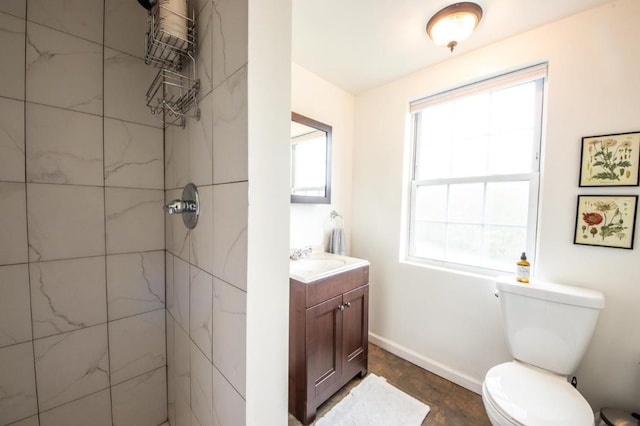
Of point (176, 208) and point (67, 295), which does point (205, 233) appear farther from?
point (67, 295)

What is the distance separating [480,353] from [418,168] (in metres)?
1.39

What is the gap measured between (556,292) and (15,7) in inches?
101

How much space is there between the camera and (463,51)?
5.31 ft

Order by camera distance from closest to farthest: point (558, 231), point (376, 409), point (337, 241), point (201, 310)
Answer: point (201, 310) → point (558, 231) → point (376, 409) → point (337, 241)

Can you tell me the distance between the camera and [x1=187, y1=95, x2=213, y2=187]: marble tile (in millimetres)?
766

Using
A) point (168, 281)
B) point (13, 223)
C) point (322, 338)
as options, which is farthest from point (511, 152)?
point (13, 223)

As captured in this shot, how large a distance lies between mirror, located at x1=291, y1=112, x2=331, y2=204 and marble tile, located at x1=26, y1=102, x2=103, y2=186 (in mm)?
1094

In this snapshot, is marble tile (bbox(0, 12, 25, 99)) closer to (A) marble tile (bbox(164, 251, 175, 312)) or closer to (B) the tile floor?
(A) marble tile (bbox(164, 251, 175, 312))

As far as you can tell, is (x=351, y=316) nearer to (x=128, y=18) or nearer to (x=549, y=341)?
(x=549, y=341)

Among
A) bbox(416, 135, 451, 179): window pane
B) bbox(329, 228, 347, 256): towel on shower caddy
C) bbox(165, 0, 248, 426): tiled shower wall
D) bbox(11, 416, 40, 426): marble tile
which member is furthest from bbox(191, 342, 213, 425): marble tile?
bbox(416, 135, 451, 179): window pane

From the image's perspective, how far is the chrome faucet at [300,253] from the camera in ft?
5.75

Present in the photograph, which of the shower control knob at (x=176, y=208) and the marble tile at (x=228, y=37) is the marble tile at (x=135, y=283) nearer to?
the shower control knob at (x=176, y=208)

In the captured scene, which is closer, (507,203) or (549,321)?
(549,321)

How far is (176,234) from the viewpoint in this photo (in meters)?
1.07
